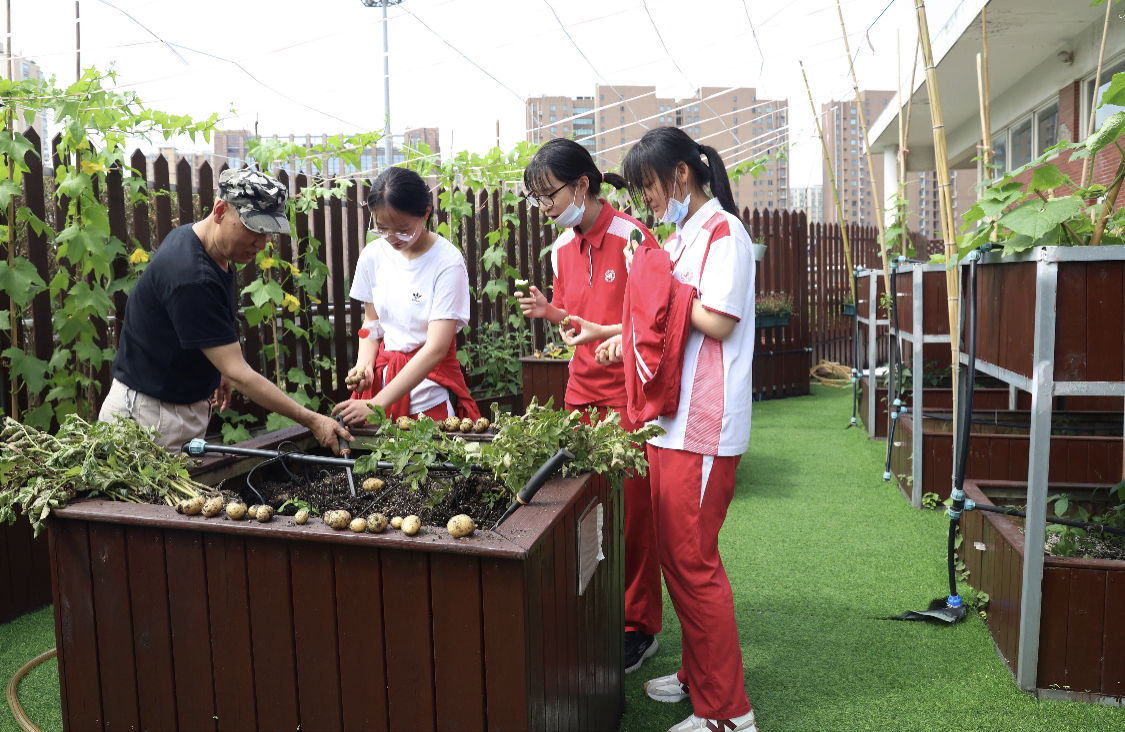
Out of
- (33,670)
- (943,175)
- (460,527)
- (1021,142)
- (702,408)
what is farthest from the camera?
(1021,142)

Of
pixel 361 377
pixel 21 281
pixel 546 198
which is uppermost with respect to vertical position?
pixel 546 198

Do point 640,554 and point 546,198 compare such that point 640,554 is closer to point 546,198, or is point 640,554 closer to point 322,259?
point 546,198

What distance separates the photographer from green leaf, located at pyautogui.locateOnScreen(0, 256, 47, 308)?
325cm

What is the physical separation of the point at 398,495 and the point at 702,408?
2.75 ft

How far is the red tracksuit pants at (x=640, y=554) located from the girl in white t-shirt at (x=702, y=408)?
499mm

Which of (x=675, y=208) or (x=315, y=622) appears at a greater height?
(x=675, y=208)

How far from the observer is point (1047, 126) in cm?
898

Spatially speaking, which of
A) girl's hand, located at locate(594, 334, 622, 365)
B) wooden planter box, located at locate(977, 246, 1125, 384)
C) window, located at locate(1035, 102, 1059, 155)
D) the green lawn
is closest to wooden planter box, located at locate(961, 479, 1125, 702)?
the green lawn

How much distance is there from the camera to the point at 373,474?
231cm

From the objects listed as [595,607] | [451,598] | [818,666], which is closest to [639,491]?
[595,607]

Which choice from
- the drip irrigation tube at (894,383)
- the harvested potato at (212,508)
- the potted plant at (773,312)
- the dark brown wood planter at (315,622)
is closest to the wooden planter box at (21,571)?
the dark brown wood planter at (315,622)

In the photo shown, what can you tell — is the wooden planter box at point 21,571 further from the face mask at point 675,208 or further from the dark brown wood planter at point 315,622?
the face mask at point 675,208

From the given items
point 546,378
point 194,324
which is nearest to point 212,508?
point 194,324

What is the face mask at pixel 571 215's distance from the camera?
2797mm
